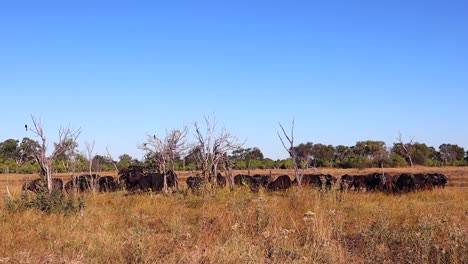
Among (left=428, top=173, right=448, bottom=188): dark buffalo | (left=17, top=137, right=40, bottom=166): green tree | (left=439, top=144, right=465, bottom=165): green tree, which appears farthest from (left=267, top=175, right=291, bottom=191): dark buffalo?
(left=439, top=144, right=465, bottom=165): green tree

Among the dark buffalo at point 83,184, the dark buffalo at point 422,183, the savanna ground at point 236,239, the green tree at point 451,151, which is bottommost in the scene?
the savanna ground at point 236,239

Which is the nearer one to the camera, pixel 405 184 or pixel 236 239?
pixel 236 239

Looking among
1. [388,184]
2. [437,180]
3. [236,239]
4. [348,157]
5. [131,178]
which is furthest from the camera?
[348,157]

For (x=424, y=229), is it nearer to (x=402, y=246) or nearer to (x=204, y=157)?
(x=402, y=246)

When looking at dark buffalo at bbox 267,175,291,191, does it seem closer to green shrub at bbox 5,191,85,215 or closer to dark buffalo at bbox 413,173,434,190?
dark buffalo at bbox 413,173,434,190

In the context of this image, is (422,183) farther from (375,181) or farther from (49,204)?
(49,204)

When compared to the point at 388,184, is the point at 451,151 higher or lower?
higher

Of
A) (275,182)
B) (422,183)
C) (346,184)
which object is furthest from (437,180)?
(346,184)

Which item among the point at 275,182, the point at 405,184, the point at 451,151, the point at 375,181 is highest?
the point at 451,151

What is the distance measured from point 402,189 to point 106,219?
15.5m

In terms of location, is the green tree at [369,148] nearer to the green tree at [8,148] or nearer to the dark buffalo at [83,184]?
the green tree at [8,148]

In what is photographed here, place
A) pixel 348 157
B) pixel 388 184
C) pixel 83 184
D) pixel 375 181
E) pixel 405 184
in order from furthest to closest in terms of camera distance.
→ 1. pixel 348 157
2. pixel 375 181
3. pixel 83 184
4. pixel 388 184
5. pixel 405 184

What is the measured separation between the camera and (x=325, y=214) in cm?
834

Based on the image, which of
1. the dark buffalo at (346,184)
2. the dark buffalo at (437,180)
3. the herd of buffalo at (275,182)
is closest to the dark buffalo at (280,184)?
the herd of buffalo at (275,182)
